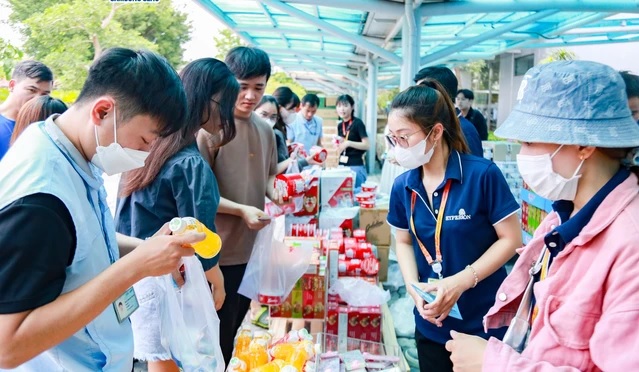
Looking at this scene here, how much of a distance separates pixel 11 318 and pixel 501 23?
21.6 ft

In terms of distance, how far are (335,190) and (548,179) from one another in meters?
3.03

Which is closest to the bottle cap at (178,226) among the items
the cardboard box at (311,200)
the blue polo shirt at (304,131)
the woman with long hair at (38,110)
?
the woman with long hair at (38,110)

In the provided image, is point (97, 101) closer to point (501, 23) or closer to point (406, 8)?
point (406, 8)

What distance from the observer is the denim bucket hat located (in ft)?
2.98

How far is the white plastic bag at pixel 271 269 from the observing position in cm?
218

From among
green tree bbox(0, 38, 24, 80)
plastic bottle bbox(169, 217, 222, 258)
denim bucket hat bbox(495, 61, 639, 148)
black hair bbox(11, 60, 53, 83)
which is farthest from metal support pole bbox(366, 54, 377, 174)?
denim bucket hat bbox(495, 61, 639, 148)

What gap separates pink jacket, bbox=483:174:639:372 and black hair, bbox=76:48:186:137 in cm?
94

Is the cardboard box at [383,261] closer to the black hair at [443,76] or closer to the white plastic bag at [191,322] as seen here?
the black hair at [443,76]

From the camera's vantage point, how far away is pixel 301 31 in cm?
668

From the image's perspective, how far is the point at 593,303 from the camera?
0.86 metres

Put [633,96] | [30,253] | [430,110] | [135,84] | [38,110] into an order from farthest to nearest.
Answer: [38,110]
[633,96]
[430,110]
[135,84]
[30,253]

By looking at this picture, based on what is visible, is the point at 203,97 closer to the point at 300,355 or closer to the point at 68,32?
the point at 300,355

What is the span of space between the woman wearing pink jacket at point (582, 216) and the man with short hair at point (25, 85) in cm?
337

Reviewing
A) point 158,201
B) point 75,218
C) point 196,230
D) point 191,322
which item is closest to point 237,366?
point 191,322
